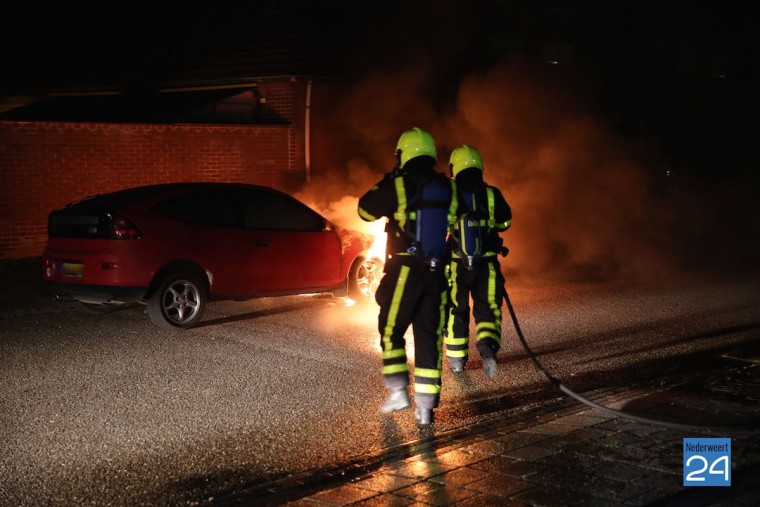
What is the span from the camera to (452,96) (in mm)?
19391

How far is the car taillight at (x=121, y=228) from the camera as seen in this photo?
9.48 meters

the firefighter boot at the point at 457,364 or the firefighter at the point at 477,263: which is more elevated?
the firefighter at the point at 477,263

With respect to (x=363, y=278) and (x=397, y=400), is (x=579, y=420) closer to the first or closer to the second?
(x=397, y=400)

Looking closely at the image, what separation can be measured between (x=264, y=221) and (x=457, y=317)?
3.40 metres

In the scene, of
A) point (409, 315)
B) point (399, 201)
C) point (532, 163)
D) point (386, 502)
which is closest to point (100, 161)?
point (532, 163)

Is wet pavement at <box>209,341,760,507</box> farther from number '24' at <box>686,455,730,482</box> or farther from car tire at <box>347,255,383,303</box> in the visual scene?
car tire at <box>347,255,383,303</box>

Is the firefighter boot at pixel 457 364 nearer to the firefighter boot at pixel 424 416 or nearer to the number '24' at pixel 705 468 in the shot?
the firefighter boot at pixel 424 416

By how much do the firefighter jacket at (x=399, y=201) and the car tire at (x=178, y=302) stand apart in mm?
3658

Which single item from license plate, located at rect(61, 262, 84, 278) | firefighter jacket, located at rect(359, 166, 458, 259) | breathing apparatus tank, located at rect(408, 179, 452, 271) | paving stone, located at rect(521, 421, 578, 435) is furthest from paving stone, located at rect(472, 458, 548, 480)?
license plate, located at rect(61, 262, 84, 278)

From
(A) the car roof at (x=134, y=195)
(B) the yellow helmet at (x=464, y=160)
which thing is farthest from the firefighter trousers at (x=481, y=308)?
(A) the car roof at (x=134, y=195)

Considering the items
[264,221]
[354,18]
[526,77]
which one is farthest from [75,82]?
[264,221]

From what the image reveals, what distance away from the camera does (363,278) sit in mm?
11586

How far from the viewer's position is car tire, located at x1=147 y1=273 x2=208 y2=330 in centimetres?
966

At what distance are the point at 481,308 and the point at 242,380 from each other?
75.2 inches
